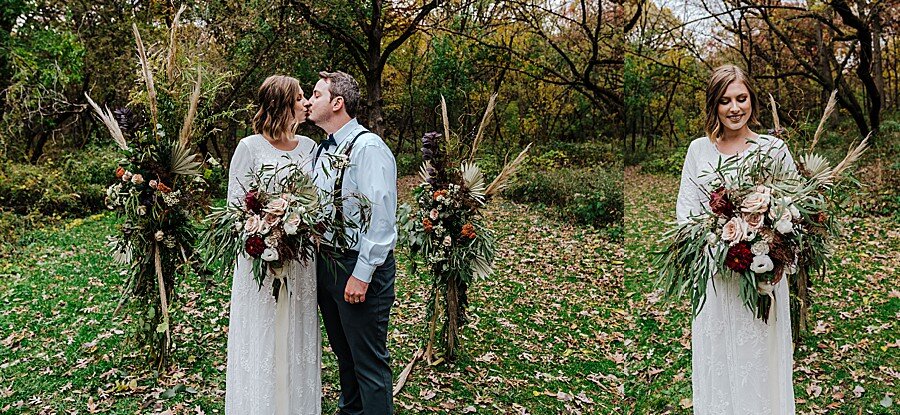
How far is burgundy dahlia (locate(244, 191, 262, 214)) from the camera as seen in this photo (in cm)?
359

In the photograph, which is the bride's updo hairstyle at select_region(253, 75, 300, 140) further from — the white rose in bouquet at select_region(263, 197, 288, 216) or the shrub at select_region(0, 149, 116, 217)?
the shrub at select_region(0, 149, 116, 217)

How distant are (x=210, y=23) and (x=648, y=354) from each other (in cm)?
1150

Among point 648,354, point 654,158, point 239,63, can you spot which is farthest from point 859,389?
point 654,158

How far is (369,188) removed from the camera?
3.56m

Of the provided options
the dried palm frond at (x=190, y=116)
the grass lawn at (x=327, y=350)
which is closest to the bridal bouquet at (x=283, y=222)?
the grass lawn at (x=327, y=350)

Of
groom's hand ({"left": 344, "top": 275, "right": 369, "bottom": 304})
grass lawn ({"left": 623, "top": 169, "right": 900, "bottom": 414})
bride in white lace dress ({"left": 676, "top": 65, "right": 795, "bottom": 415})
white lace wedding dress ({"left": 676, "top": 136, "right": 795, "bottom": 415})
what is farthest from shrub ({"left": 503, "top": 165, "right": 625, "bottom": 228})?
groom's hand ({"left": 344, "top": 275, "right": 369, "bottom": 304})

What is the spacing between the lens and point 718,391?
3762mm

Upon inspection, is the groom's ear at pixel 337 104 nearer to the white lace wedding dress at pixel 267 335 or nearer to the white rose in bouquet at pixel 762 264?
the white lace wedding dress at pixel 267 335

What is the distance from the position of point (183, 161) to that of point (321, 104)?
168cm

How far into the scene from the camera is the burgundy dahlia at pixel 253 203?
359cm

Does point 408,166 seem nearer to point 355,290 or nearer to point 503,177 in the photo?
point 503,177

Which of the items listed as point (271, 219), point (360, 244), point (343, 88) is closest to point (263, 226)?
point (271, 219)

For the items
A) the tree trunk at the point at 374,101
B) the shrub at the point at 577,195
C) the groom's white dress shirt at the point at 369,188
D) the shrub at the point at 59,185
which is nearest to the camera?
the groom's white dress shirt at the point at 369,188

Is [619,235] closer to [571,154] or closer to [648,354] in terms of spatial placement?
[648,354]
